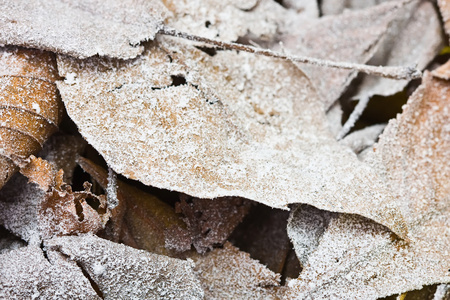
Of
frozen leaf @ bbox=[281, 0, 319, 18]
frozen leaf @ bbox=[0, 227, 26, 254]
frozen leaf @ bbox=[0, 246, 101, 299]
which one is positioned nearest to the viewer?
frozen leaf @ bbox=[0, 246, 101, 299]

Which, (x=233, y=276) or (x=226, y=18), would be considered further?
(x=226, y=18)

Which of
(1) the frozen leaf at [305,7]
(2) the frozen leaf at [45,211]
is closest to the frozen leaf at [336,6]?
(1) the frozen leaf at [305,7]

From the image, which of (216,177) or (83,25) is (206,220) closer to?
(216,177)

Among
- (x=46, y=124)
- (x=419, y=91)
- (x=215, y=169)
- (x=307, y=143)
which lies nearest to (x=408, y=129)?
(x=419, y=91)

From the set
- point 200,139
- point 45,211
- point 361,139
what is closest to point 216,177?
point 200,139

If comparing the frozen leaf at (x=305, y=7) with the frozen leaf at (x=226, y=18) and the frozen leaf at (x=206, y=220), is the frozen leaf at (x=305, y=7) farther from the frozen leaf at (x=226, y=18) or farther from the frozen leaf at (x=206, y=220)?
the frozen leaf at (x=206, y=220)

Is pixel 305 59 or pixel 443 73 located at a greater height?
pixel 443 73

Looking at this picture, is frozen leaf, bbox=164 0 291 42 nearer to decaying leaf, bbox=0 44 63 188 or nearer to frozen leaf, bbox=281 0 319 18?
frozen leaf, bbox=281 0 319 18

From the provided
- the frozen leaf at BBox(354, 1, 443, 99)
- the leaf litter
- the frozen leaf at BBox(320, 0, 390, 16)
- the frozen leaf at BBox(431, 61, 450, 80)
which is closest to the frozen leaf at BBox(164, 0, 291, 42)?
the leaf litter
